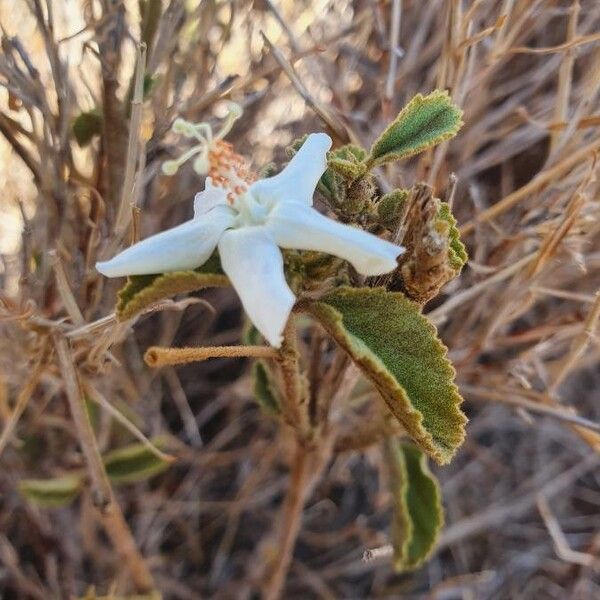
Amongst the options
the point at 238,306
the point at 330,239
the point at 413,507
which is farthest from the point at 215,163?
the point at 238,306

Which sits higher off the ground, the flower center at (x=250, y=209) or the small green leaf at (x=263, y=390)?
the flower center at (x=250, y=209)

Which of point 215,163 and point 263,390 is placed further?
point 263,390

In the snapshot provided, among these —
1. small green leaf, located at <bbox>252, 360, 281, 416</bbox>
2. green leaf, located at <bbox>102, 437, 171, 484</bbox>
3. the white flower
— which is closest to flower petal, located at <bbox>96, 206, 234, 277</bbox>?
the white flower

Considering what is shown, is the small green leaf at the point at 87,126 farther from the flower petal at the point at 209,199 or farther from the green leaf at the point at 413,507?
the green leaf at the point at 413,507

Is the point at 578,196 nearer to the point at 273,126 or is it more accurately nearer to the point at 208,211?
the point at 208,211

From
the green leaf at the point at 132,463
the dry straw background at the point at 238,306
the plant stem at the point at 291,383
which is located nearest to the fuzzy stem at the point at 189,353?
the plant stem at the point at 291,383

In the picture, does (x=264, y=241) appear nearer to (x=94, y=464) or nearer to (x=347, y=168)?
(x=347, y=168)

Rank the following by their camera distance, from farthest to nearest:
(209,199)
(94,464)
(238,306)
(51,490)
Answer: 1. (238,306)
2. (51,490)
3. (94,464)
4. (209,199)
